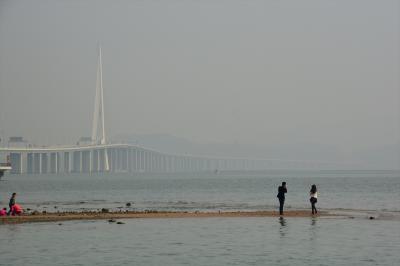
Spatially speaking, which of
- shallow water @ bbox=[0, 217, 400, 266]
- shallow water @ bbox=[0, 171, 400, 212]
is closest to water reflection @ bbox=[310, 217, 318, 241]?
shallow water @ bbox=[0, 217, 400, 266]

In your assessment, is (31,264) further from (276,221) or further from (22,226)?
(276,221)

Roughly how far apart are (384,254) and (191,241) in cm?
678

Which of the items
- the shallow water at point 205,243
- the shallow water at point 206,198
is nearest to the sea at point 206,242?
the shallow water at point 205,243

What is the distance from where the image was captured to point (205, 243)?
25.2 meters

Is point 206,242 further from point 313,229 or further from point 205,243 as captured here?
point 313,229

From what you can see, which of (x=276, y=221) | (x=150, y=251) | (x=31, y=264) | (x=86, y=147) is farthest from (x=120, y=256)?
(x=86, y=147)

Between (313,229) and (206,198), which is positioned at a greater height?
(206,198)

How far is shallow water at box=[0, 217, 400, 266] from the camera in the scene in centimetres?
2131

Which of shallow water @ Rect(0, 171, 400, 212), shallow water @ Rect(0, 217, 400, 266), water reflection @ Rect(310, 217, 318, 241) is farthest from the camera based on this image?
shallow water @ Rect(0, 171, 400, 212)

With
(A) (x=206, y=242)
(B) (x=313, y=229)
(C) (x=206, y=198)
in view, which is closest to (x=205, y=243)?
(A) (x=206, y=242)

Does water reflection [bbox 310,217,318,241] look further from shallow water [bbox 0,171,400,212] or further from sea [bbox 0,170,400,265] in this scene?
shallow water [bbox 0,171,400,212]

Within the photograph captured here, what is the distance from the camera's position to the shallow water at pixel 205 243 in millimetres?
21312

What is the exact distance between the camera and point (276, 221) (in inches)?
1355

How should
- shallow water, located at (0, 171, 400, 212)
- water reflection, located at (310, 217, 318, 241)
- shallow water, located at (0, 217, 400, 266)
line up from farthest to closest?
1. shallow water, located at (0, 171, 400, 212)
2. water reflection, located at (310, 217, 318, 241)
3. shallow water, located at (0, 217, 400, 266)
